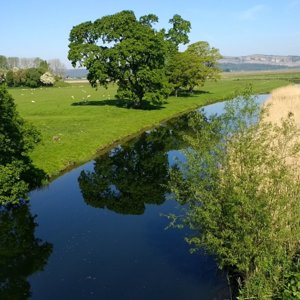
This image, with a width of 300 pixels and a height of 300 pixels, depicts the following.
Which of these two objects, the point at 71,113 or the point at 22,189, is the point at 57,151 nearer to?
the point at 22,189

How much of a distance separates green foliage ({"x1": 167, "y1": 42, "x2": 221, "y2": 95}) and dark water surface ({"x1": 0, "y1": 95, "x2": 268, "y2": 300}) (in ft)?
219

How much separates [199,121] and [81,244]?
12.4 metres

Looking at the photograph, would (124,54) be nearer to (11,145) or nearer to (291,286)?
(11,145)

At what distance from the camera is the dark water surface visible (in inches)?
Answer: 837

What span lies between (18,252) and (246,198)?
16.7 metres

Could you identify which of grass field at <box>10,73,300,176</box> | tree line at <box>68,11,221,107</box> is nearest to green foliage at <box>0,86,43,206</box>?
grass field at <box>10,73,300,176</box>

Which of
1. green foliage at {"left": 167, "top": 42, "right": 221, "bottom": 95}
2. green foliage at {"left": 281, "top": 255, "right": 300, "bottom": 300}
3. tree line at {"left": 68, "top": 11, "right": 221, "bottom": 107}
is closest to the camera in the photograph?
green foliage at {"left": 281, "top": 255, "right": 300, "bottom": 300}

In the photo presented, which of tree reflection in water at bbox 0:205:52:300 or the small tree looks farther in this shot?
the small tree

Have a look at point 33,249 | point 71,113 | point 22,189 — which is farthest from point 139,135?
point 33,249

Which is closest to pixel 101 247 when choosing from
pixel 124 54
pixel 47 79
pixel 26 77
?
pixel 124 54

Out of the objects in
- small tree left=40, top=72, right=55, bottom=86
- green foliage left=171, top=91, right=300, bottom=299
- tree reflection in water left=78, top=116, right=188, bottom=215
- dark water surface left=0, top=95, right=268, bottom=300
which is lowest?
dark water surface left=0, top=95, right=268, bottom=300

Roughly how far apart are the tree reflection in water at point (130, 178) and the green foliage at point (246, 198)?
6.15m

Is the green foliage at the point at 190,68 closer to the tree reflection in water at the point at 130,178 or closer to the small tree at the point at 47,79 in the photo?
the tree reflection in water at the point at 130,178

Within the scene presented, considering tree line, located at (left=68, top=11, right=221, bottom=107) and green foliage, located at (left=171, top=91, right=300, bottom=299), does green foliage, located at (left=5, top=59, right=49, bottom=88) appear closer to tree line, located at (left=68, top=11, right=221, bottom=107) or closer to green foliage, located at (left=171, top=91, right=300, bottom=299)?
tree line, located at (left=68, top=11, right=221, bottom=107)
